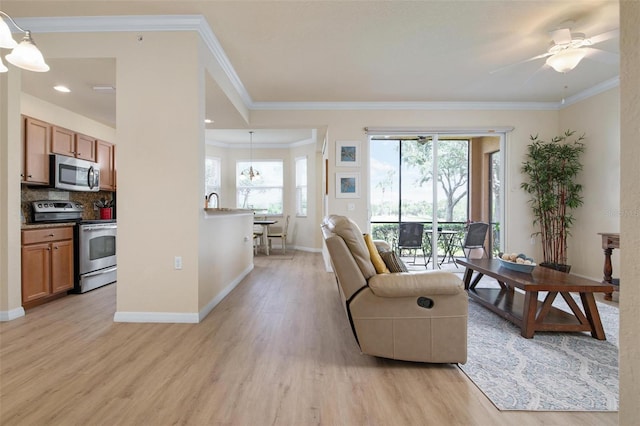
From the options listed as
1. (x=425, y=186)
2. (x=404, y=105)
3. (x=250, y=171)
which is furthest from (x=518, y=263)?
(x=250, y=171)

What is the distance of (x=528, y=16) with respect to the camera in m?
2.77

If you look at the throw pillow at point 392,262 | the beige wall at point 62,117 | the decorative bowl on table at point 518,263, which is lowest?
the decorative bowl on table at point 518,263

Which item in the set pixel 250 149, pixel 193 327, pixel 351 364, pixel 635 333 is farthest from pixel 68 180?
pixel 635 333

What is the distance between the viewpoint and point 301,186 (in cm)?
806

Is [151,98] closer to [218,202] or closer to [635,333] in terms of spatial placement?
[635,333]

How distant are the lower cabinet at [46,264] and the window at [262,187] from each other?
476 cm

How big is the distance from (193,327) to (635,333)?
2.82 metres

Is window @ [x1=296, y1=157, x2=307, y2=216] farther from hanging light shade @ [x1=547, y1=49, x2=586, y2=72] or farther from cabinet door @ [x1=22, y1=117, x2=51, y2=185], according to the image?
hanging light shade @ [x1=547, y1=49, x2=586, y2=72]

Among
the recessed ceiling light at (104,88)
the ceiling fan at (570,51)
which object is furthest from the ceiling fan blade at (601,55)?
the recessed ceiling light at (104,88)

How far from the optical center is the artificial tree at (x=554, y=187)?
4566 mm

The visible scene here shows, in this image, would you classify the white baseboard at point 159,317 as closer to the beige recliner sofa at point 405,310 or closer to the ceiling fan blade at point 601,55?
the beige recliner sofa at point 405,310

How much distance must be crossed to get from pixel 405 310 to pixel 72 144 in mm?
4703

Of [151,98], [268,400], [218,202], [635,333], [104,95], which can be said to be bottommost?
[268,400]

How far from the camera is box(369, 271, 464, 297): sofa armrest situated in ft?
6.42
